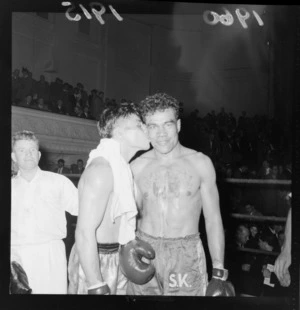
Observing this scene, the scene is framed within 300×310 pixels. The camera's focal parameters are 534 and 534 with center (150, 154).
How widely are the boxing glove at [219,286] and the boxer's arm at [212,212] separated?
0.14ft

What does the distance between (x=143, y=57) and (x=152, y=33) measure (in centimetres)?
14

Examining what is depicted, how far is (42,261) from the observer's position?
9.45 feet

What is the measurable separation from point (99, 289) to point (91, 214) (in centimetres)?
40

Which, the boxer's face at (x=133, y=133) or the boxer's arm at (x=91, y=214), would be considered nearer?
the boxer's arm at (x=91, y=214)

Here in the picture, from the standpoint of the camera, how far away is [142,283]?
287 cm

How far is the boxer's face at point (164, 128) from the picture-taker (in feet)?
9.53

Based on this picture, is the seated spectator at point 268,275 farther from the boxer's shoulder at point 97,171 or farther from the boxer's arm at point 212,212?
the boxer's shoulder at point 97,171

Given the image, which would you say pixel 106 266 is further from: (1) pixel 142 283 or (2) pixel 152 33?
(2) pixel 152 33

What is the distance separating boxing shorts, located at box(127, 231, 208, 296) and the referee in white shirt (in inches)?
16.3

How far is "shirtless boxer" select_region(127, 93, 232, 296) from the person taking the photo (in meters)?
2.88

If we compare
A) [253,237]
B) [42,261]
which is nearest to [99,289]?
[42,261]

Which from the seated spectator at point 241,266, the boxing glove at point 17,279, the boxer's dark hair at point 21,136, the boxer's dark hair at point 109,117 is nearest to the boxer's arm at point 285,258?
the seated spectator at point 241,266

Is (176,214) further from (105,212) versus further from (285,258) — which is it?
(285,258)

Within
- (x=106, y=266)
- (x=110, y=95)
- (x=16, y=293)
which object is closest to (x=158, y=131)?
(x=110, y=95)
